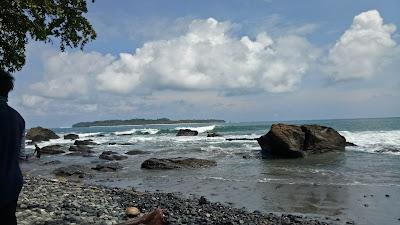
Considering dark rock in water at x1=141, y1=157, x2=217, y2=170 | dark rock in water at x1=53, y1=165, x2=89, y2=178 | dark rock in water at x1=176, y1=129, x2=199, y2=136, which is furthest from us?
dark rock in water at x1=176, y1=129, x2=199, y2=136

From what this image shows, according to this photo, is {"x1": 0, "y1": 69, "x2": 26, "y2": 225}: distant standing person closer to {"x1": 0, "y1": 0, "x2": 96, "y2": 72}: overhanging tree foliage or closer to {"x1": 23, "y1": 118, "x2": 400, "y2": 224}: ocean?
{"x1": 0, "y1": 0, "x2": 96, "y2": 72}: overhanging tree foliage

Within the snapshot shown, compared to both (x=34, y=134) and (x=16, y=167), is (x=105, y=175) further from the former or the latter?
(x=34, y=134)

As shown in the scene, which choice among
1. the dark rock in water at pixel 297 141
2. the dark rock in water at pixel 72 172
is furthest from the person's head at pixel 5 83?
the dark rock in water at pixel 297 141

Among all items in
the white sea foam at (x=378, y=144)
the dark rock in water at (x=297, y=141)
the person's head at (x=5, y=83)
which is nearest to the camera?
the person's head at (x=5, y=83)

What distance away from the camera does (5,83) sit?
14.8 ft

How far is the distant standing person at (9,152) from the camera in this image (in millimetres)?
4328

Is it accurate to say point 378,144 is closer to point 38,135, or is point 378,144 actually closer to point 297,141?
point 297,141

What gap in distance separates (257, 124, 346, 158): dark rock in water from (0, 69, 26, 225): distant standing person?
91.1 feet

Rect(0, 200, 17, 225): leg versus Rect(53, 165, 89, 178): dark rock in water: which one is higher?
Rect(0, 200, 17, 225): leg

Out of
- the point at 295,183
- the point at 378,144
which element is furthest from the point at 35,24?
the point at 378,144

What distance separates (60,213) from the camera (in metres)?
10.3

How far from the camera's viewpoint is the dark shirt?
14.2 feet

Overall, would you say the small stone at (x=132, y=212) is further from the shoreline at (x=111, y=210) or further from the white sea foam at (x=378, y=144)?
the white sea foam at (x=378, y=144)

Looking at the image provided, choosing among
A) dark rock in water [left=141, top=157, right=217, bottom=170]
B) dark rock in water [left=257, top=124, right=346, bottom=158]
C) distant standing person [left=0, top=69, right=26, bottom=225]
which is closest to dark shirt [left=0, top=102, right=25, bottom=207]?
distant standing person [left=0, top=69, right=26, bottom=225]
